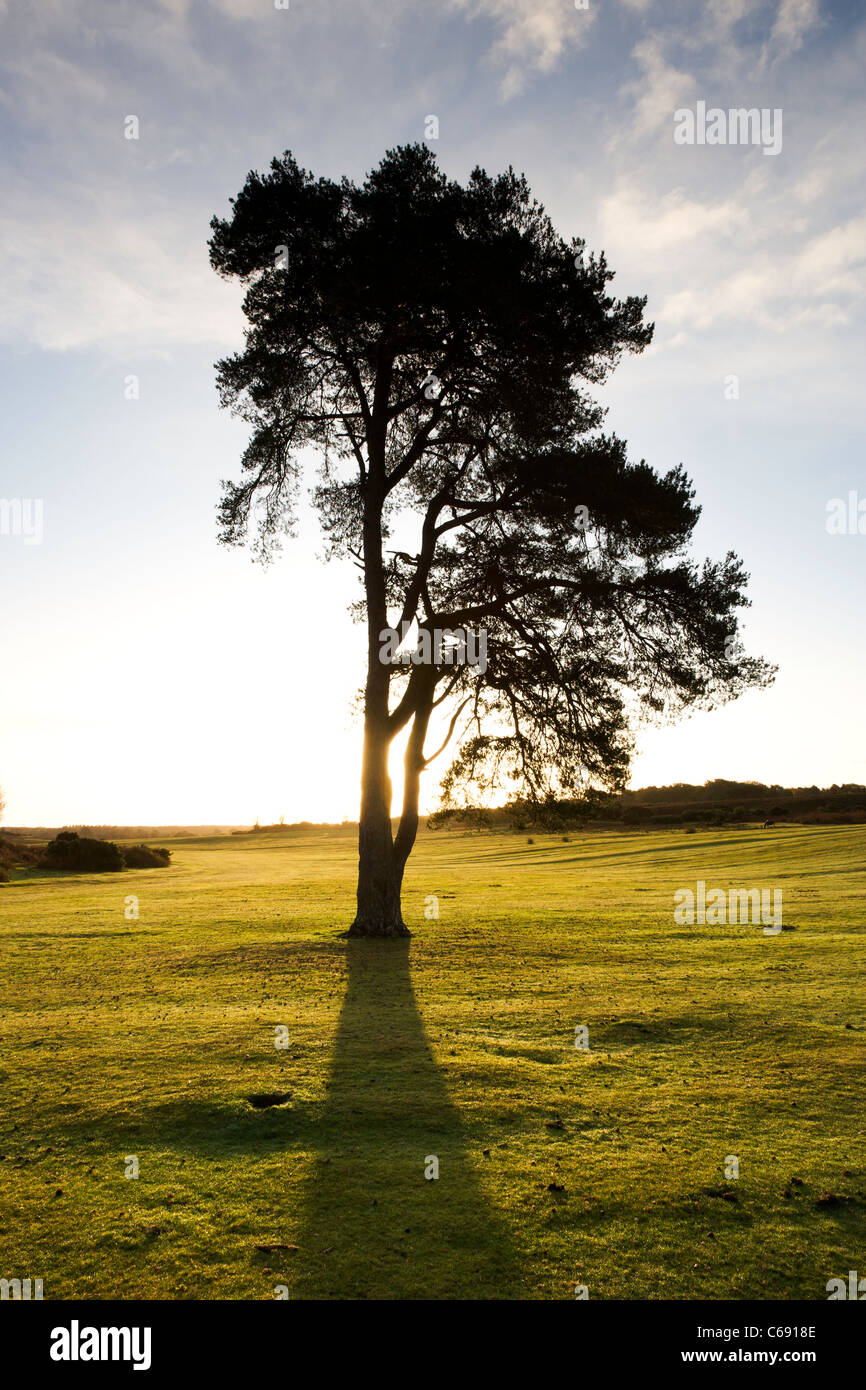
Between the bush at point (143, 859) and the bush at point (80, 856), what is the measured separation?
9.12 feet

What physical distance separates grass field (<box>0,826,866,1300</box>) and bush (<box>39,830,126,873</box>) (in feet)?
94.1

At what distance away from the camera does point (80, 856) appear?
1746 inches

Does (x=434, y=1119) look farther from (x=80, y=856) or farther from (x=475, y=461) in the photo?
(x=80, y=856)

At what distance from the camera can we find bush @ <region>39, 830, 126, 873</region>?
44219mm

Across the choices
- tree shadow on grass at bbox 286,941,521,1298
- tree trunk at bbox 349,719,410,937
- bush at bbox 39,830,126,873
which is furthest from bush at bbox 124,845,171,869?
tree shadow on grass at bbox 286,941,521,1298

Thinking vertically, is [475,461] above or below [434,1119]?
above

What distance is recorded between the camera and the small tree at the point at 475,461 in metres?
17.5

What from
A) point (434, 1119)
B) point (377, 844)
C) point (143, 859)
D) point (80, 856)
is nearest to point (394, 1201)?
point (434, 1119)

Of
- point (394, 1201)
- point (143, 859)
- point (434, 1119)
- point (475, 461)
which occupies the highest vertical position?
point (475, 461)

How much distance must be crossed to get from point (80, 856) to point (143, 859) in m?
5.49

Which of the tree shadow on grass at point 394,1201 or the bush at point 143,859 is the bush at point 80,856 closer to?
the bush at point 143,859

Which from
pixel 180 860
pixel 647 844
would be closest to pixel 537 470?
pixel 647 844

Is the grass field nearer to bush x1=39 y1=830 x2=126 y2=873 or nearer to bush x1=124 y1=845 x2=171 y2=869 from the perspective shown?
bush x1=39 y1=830 x2=126 y2=873

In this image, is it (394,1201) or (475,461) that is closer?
(394,1201)
